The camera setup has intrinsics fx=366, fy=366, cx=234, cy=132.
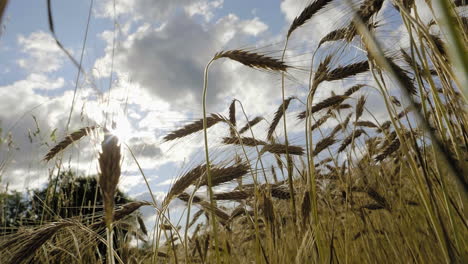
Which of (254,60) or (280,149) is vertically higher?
(254,60)

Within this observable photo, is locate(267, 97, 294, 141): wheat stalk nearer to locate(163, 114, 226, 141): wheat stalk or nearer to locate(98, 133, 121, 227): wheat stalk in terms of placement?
locate(163, 114, 226, 141): wheat stalk

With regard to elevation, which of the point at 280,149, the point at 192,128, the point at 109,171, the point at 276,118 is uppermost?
the point at 276,118

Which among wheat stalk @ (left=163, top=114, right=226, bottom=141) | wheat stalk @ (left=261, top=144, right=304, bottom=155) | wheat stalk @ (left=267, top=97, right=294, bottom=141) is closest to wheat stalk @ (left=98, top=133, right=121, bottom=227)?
wheat stalk @ (left=163, top=114, right=226, bottom=141)

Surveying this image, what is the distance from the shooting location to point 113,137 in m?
1.03

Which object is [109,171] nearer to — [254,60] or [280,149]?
[254,60]

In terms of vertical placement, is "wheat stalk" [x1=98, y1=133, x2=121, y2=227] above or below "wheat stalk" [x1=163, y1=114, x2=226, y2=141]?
below

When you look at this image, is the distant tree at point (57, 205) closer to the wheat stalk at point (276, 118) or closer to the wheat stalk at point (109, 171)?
the wheat stalk at point (109, 171)

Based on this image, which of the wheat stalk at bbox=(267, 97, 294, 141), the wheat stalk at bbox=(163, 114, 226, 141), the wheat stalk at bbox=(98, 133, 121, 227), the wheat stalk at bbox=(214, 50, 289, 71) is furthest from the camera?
the wheat stalk at bbox=(267, 97, 294, 141)

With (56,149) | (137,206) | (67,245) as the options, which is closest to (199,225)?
(67,245)

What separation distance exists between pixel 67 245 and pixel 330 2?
2228 mm

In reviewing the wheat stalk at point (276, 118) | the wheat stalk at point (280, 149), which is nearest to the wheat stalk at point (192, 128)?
the wheat stalk at point (280, 149)

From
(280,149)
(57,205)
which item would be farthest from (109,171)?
(57,205)

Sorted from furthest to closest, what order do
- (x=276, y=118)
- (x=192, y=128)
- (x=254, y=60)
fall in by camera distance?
(x=276, y=118) < (x=192, y=128) < (x=254, y=60)

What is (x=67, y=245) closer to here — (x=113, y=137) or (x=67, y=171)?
(x=67, y=171)
